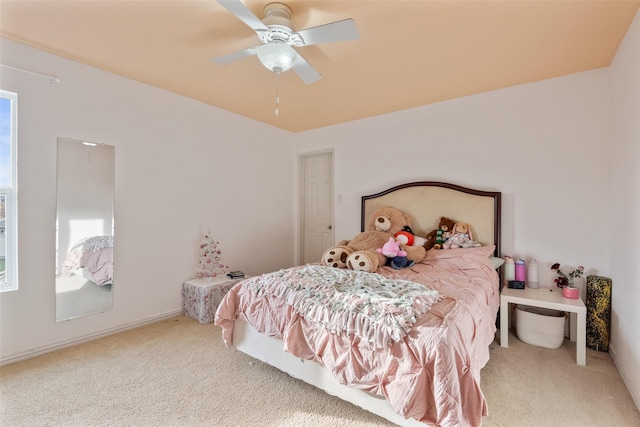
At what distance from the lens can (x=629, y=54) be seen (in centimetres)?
194

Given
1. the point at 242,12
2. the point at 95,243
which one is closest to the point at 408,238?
the point at 242,12

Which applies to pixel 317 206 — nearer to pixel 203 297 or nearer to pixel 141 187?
pixel 203 297

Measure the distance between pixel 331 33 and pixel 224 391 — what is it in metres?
2.30

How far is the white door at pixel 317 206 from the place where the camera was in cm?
440

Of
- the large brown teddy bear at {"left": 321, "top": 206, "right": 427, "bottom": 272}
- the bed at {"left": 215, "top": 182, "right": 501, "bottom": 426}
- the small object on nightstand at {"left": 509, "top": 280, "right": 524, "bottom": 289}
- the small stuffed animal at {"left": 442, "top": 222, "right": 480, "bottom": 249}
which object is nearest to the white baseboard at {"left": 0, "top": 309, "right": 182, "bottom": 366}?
the bed at {"left": 215, "top": 182, "right": 501, "bottom": 426}

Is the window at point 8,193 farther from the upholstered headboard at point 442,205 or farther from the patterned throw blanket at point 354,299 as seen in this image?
the upholstered headboard at point 442,205

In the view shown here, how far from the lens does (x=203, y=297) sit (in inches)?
115

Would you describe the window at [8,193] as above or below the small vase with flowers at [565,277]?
above

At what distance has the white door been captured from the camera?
4.40 metres

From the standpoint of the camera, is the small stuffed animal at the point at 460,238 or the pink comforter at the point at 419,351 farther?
the small stuffed animal at the point at 460,238

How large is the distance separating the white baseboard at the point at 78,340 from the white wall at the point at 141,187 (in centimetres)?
2

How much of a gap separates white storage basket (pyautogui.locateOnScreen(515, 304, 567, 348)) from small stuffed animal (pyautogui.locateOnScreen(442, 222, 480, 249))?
2.33ft

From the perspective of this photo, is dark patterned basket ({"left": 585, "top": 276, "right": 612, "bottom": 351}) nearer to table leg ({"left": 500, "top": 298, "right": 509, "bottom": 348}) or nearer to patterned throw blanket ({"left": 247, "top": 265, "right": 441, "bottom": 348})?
table leg ({"left": 500, "top": 298, "right": 509, "bottom": 348})

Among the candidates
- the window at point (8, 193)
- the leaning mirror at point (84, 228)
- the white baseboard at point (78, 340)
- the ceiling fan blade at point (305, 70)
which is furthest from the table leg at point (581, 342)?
the window at point (8, 193)
